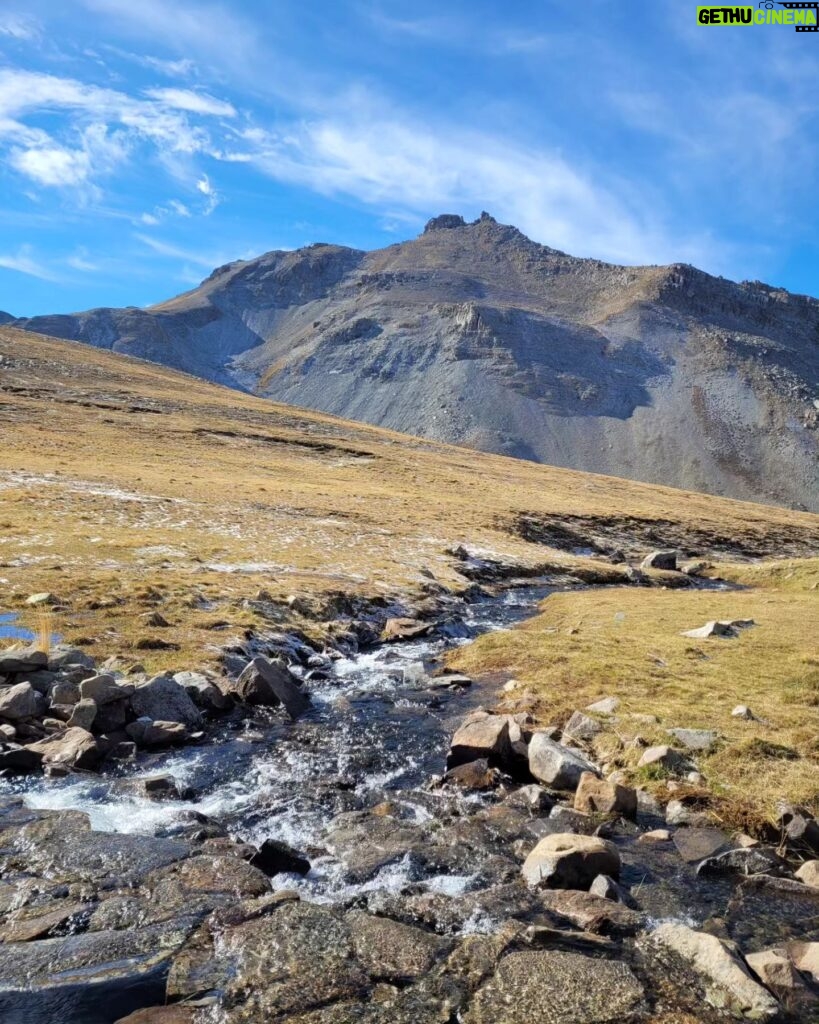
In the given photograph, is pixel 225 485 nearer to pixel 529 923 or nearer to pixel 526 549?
pixel 526 549

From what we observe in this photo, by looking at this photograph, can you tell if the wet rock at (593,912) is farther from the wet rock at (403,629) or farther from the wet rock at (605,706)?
the wet rock at (403,629)

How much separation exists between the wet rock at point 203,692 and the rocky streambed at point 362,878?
388mm

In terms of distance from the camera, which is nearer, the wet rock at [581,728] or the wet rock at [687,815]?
the wet rock at [687,815]

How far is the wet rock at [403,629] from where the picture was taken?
26453mm

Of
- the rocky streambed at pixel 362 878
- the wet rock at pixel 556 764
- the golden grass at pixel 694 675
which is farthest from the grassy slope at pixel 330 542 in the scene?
the rocky streambed at pixel 362 878

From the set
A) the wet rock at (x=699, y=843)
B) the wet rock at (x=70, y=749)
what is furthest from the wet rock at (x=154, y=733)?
the wet rock at (x=699, y=843)

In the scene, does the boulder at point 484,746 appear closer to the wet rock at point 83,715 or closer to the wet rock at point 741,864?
the wet rock at point 741,864

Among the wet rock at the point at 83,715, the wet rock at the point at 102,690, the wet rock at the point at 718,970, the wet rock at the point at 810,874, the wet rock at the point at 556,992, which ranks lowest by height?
the wet rock at the point at 83,715

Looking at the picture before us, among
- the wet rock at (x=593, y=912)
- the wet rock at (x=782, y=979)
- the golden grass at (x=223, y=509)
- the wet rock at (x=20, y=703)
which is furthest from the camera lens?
the golden grass at (x=223, y=509)

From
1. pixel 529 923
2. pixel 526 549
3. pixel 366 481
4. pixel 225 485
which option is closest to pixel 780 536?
pixel 526 549

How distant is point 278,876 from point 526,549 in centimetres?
4227

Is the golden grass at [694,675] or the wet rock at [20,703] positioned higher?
the golden grass at [694,675]

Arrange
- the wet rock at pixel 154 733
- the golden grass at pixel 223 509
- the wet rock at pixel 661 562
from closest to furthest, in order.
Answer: the wet rock at pixel 154 733, the golden grass at pixel 223 509, the wet rock at pixel 661 562

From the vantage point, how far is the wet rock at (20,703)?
14.2m
